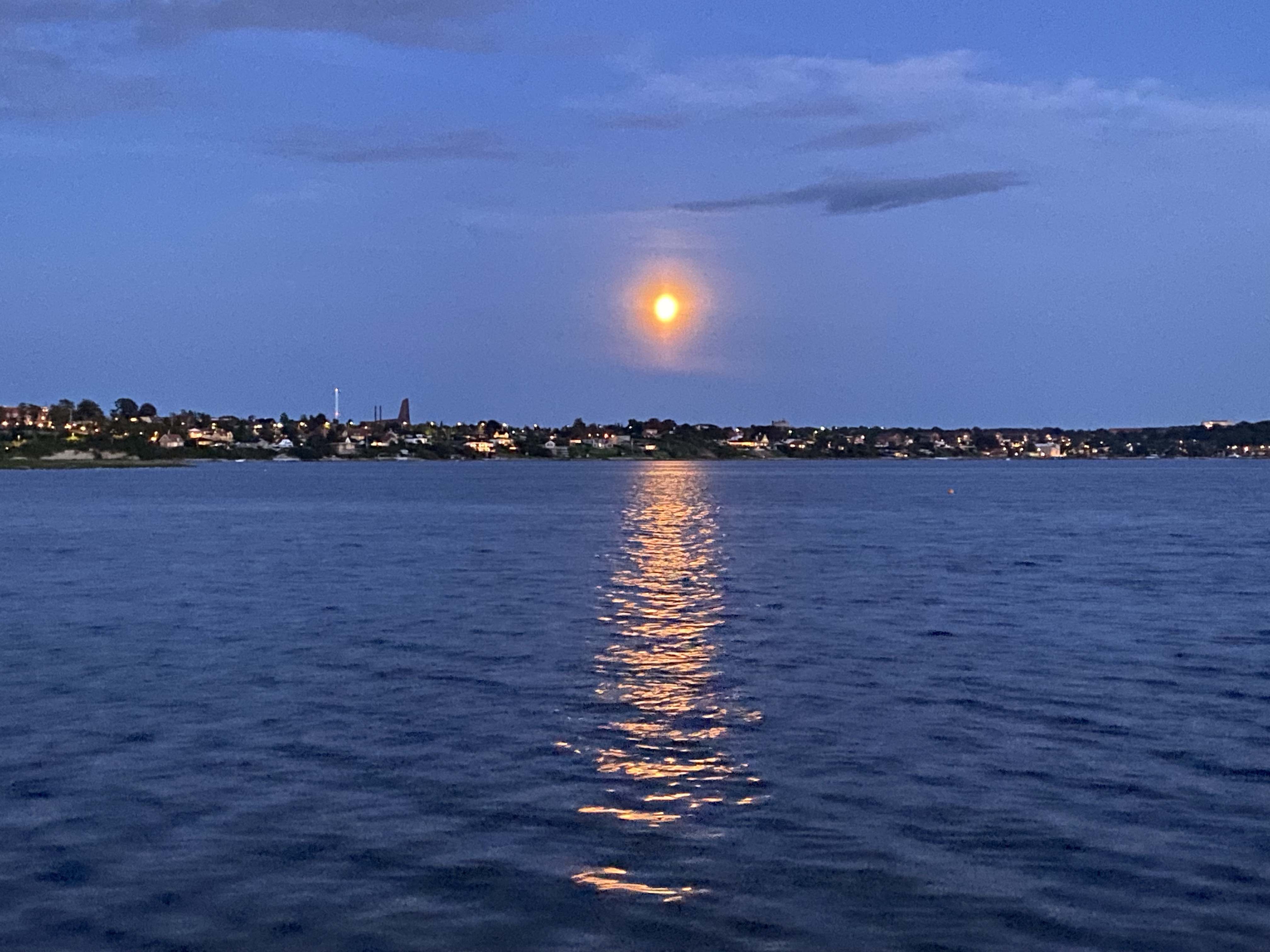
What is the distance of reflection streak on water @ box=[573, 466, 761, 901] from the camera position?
65.5 feet

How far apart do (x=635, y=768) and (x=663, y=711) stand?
211 inches

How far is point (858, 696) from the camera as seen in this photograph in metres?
29.2

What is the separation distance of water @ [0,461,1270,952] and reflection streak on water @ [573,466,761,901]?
5.6 inches

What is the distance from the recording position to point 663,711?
2786 cm

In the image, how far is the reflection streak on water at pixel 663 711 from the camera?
1995 cm

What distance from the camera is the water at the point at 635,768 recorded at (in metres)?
15.3

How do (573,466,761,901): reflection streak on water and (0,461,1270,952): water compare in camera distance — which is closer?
(0,461,1270,952): water

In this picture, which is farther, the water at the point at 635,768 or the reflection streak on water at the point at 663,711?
the reflection streak on water at the point at 663,711

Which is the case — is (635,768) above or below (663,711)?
above

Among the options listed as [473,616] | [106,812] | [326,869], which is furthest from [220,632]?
[326,869]

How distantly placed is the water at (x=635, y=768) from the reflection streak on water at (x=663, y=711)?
0.47ft

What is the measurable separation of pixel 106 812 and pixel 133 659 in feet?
53.3

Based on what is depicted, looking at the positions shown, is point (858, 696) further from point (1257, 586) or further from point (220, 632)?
point (1257, 586)

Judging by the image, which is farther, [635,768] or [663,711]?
[663,711]
